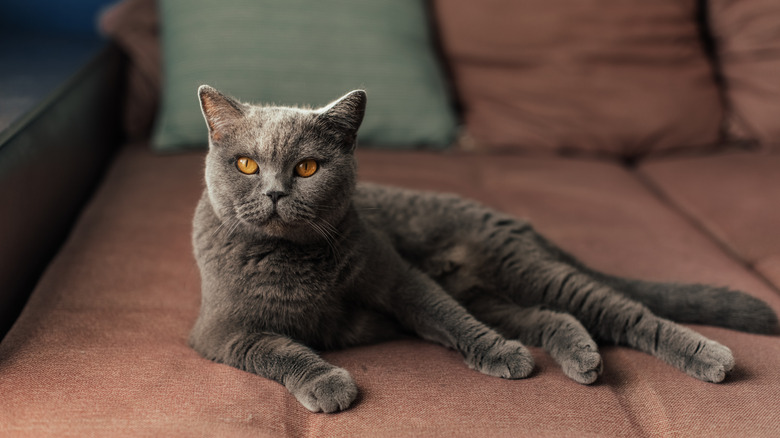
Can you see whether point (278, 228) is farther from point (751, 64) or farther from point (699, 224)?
point (751, 64)

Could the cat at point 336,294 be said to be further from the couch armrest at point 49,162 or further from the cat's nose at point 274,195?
the couch armrest at point 49,162

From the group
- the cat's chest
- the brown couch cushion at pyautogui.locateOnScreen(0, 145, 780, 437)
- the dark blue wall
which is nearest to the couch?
the brown couch cushion at pyautogui.locateOnScreen(0, 145, 780, 437)

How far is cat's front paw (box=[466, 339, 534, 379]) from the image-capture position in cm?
111

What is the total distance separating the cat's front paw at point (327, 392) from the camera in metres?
1.00

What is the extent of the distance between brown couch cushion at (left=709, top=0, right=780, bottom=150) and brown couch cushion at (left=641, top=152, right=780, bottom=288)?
127 mm

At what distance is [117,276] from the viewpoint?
1408mm

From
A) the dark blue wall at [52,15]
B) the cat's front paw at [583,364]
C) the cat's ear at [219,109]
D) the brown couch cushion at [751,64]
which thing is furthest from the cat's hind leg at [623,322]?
the dark blue wall at [52,15]

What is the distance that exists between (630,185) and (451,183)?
0.56 meters

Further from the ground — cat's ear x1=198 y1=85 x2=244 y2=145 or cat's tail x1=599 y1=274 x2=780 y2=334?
cat's ear x1=198 y1=85 x2=244 y2=145

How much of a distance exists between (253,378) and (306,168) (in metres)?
0.36

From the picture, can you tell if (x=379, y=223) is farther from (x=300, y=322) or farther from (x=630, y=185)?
(x=630, y=185)

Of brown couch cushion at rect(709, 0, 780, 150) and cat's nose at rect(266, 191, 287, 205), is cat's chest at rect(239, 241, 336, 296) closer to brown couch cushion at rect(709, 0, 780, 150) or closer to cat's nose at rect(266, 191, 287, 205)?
cat's nose at rect(266, 191, 287, 205)

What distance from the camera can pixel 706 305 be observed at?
1.28 m

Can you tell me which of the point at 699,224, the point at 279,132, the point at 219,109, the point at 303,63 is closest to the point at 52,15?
the point at 303,63
